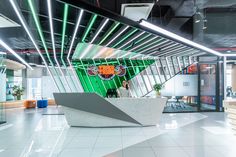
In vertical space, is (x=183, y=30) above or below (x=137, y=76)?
above

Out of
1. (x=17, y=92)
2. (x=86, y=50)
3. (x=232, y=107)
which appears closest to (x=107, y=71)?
(x=86, y=50)

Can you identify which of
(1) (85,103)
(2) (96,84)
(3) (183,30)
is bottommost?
(1) (85,103)

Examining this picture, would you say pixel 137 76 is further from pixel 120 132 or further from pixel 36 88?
pixel 36 88

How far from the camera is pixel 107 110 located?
660cm

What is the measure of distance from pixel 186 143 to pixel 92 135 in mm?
2454

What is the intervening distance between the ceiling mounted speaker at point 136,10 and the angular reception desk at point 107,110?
2639 millimetres

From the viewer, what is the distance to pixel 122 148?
4.57 meters

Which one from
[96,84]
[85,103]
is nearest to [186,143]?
[85,103]

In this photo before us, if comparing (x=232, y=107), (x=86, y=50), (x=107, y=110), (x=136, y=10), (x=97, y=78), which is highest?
(x=136, y=10)

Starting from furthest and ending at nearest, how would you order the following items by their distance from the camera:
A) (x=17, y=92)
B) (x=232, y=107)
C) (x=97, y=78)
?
(x=17, y=92), (x=97, y=78), (x=232, y=107)

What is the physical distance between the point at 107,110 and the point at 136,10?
3290 millimetres

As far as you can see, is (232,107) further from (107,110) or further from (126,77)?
(126,77)

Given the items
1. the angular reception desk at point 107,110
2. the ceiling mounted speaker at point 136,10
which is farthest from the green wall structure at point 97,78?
the ceiling mounted speaker at point 136,10

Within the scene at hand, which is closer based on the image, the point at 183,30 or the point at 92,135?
the point at 92,135
